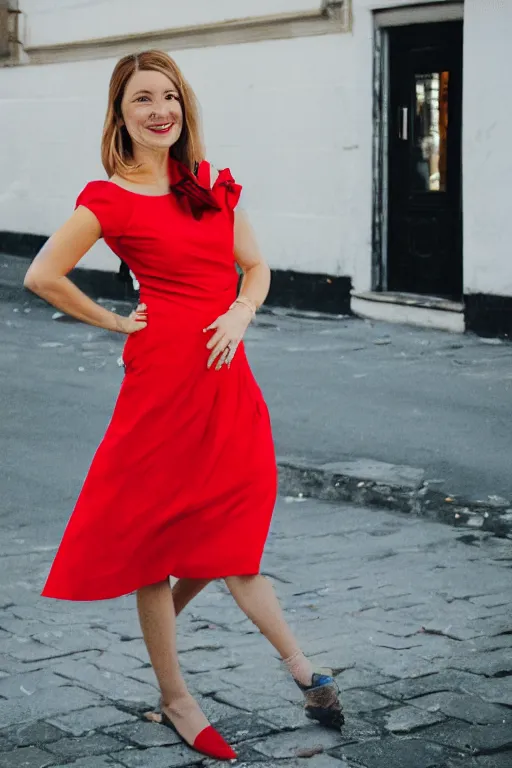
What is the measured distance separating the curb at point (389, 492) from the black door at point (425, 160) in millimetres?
6611

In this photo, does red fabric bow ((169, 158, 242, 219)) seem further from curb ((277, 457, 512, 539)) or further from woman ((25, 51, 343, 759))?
curb ((277, 457, 512, 539))

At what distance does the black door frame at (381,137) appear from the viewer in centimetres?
1438

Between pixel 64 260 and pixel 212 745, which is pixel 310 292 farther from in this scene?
pixel 212 745

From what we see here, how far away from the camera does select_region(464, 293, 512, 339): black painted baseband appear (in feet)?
43.3

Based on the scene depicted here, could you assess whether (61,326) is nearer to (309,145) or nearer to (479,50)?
(309,145)

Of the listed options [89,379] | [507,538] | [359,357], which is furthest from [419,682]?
[359,357]

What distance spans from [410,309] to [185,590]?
10062mm

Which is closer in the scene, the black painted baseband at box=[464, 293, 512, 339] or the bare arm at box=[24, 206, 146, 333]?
the bare arm at box=[24, 206, 146, 333]

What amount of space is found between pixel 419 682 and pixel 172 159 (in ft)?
5.90

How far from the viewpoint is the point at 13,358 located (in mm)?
12586

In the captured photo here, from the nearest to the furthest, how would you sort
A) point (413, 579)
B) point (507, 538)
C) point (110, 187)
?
point (110, 187) < point (413, 579) < point (507, 538)

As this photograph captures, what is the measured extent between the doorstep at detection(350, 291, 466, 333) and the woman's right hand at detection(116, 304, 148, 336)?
9.76m

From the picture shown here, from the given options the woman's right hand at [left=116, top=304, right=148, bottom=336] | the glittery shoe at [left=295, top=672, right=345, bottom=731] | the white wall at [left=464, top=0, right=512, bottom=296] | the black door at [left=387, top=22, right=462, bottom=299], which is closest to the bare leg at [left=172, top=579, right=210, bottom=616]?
the glittery shoe at [left=295, top=672, right=345, bottom=731]

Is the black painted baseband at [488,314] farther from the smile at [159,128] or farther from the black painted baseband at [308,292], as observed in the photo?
the smile at [159,128]
